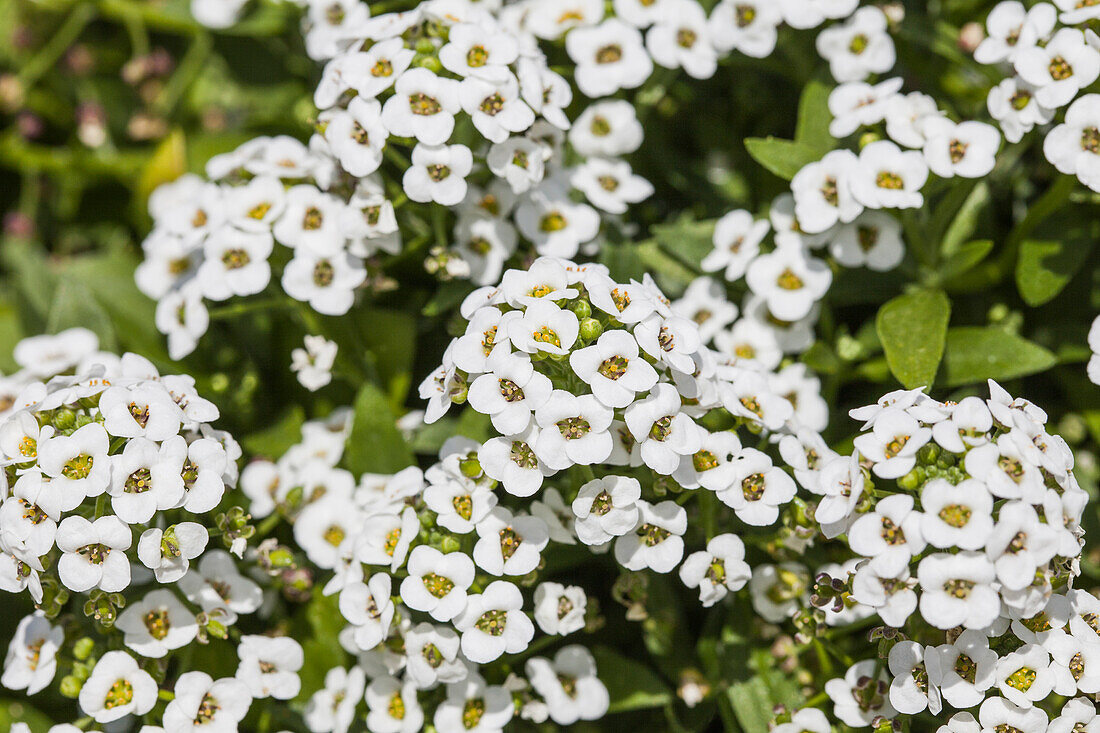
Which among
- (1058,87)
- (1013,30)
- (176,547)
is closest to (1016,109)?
(1058,87)

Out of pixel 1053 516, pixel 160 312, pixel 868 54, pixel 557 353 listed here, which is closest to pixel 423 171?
pixel 557 353

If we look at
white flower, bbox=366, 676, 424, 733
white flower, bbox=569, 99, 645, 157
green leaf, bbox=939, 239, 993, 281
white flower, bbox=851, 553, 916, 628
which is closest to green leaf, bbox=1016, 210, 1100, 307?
green leaf, bbox=939, 239, 993, 281

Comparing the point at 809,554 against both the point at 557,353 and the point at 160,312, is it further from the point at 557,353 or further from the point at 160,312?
the point at 160,312

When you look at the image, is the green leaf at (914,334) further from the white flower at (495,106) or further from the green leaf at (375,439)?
the green leaf at (375,439)

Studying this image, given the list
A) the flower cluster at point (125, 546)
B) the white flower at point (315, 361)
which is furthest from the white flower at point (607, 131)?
the flower cluster at point (125, 546)

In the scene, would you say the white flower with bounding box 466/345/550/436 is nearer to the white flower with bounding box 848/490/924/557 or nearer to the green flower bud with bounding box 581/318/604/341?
the green flower bud with bounding box 581/318/604/341

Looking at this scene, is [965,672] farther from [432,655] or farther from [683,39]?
[683,39]
